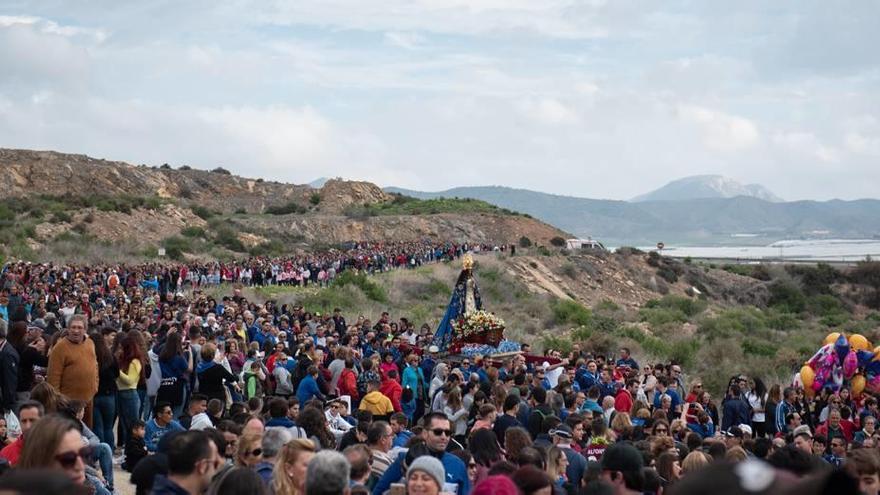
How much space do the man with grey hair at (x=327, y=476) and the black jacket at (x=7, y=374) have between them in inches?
270

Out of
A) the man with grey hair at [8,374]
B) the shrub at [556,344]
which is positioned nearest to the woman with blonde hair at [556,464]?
the man with grey hair at [8,374]

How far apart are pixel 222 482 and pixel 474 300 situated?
18523mm

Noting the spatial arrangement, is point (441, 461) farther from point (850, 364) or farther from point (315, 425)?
point (850, 364)

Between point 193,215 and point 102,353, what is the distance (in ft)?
204

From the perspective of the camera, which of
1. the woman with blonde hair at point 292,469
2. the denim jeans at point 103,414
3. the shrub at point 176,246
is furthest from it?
the shrub at point 176,246

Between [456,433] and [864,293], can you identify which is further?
[864,293]

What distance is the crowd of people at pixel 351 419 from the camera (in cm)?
542

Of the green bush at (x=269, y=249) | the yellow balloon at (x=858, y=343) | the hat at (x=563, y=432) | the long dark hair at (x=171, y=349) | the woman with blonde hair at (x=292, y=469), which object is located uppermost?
the woman with blonde hair at (x=292, y=469)

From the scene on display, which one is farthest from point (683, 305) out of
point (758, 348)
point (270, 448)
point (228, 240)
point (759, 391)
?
point (270, 448)

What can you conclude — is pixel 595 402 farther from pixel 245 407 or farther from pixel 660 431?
pixel 245 407

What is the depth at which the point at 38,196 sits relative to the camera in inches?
2862

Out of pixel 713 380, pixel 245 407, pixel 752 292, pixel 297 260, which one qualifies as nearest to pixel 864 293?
pixel 752 292

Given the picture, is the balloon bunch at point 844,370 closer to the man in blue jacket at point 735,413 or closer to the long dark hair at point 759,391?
the long dark hair at point 759,391

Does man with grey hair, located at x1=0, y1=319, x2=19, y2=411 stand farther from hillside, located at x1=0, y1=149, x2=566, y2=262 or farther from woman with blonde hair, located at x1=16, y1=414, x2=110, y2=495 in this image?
hillside, located at x1=0, y1=149, x2=566, y2=262
